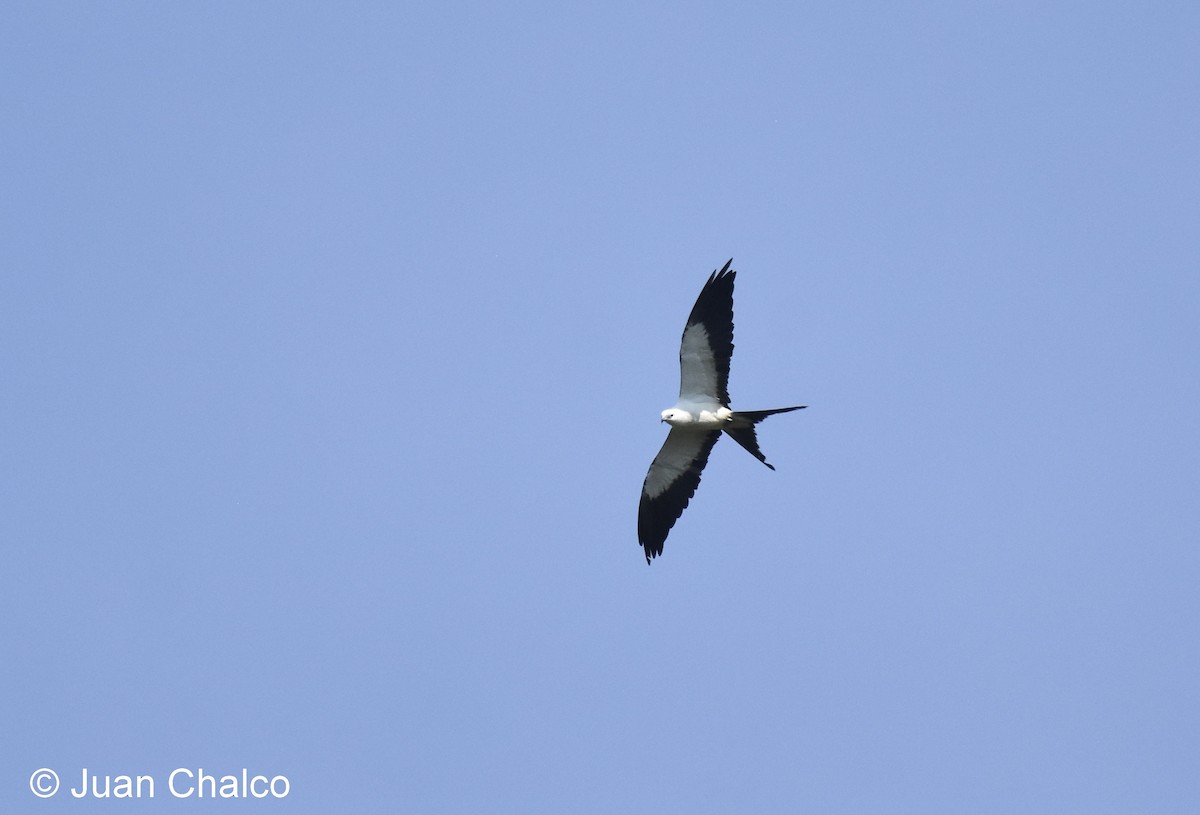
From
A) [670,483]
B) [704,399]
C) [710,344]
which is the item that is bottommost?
[670,483]

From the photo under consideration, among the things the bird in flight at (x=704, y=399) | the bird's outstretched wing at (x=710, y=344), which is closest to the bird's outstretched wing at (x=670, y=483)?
the bird in flight at (x=704, y=399)

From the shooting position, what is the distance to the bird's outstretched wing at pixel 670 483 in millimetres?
16500

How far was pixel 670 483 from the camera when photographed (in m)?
16.9

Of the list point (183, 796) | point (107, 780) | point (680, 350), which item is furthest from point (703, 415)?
point (107, 780)

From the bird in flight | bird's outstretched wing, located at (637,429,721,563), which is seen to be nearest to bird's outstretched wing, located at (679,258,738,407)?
the bird in flight

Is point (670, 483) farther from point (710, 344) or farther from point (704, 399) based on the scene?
point (710, 344)

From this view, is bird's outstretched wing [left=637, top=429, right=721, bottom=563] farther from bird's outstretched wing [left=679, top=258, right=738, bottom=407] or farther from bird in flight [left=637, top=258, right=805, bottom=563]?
bird's outstretched wing [left=679, top=258, right=738, bottom=407]

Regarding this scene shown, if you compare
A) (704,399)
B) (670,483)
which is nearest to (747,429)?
(704,399)

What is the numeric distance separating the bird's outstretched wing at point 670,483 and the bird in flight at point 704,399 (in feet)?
0.05

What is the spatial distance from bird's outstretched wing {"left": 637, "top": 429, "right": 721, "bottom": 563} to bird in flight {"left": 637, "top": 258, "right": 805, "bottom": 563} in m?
0.01

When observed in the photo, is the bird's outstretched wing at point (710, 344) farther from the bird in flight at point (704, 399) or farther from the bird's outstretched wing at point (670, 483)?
the bird's outstretched wing at point (670, 483)

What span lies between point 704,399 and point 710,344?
0.77 m

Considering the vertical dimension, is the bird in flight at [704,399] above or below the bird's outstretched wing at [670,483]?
above

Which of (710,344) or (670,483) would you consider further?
(670,483)
